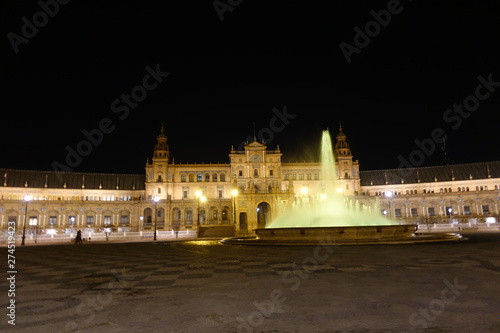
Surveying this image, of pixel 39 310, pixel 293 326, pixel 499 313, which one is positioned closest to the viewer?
pixel 293 326

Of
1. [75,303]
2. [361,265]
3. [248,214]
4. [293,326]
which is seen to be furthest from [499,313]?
[248,214]

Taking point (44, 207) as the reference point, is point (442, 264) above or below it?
below

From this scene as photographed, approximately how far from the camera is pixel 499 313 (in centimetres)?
632

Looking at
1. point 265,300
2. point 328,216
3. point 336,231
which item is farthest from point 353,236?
point 265,300

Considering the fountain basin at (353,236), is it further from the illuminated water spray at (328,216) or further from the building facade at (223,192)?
the building facade at (223,192)

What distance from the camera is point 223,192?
308ft

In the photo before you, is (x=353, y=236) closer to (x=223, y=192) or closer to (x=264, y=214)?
(x=264, y=214)

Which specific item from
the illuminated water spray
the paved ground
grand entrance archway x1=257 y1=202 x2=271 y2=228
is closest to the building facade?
grand entrance archway x1=257 y1=202 x2=271 y2=228

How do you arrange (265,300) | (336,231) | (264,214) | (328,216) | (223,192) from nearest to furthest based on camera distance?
(265,300)
(336,231)
(328,216)
(264,214)
(223,192)

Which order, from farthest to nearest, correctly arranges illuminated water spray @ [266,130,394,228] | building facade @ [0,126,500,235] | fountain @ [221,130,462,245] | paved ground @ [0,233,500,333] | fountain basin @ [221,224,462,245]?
building facade @ [0,126,500,235] < illuminated water spray @ [266,130,394,228] < fountain @ [221,130,462,245] < fountain basin @ [221,224,462,245] < paved ground @ [0,233,500,333]

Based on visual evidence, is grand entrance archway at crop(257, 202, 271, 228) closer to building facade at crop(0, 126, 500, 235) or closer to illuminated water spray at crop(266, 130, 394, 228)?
building facade at crop(0, 126, 500, 235)

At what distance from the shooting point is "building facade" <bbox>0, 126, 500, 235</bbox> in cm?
7688

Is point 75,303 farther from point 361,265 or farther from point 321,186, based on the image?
point 321,186

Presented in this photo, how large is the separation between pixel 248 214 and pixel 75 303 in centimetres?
6406
